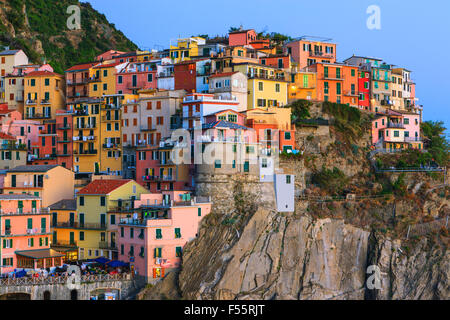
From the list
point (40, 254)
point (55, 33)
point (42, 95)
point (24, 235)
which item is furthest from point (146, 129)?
point (55, 33)

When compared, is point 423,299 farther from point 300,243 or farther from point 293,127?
point 293,127

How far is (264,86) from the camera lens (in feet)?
327

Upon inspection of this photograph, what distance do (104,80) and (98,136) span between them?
9.13 meters

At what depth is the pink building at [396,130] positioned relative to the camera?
340 feet

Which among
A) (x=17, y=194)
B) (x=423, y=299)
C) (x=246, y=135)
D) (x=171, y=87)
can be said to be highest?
(x=171, y=87)

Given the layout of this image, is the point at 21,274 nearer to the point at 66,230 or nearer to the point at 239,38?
the point at 66,230

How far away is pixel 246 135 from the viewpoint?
297ft

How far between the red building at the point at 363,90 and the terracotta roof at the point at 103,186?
104 ft

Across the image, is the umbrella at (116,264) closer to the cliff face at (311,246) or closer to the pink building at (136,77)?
the cliff face at (311,246)

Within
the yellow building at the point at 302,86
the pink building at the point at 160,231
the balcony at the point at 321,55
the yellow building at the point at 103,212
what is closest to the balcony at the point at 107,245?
the yellow building at the point at 103,212

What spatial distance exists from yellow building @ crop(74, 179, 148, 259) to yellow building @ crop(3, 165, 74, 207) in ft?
15.0

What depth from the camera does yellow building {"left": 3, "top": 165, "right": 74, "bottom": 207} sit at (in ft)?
312

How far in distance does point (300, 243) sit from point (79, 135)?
33.0 meters

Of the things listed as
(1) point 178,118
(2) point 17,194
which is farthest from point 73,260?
(1) point 178,118
